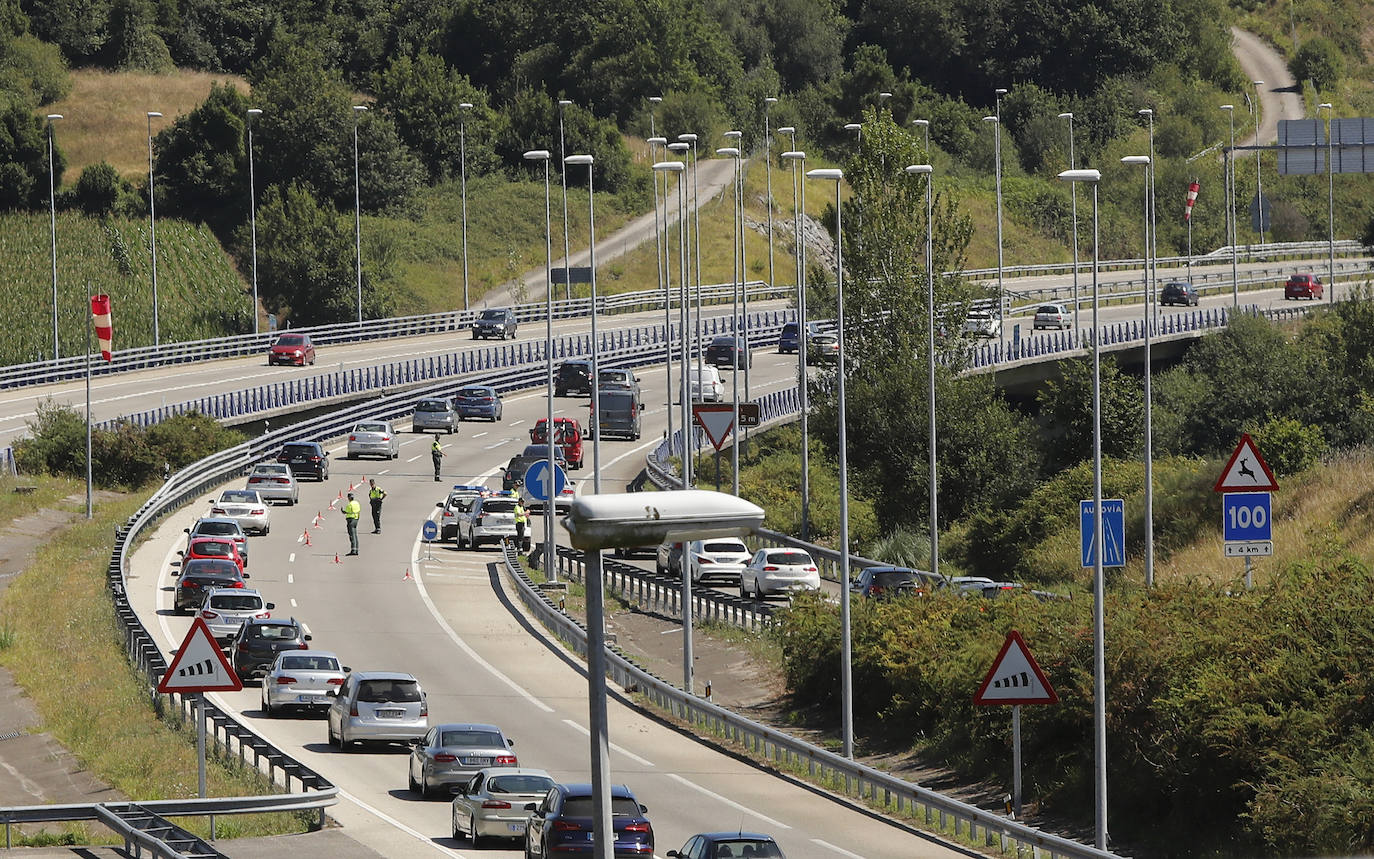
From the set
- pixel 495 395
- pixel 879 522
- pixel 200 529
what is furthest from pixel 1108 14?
pixel 200 529

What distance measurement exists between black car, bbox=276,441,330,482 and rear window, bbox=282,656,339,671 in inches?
1222

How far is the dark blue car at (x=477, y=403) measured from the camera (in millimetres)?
79188

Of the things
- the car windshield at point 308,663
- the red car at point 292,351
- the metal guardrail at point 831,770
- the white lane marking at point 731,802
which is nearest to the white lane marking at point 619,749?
the white lane marking at point 731,802

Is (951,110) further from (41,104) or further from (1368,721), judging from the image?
(1368,721)

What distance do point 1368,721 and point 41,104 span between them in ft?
371

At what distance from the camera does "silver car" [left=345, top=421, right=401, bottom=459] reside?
70188mm

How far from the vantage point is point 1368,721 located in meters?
26.7

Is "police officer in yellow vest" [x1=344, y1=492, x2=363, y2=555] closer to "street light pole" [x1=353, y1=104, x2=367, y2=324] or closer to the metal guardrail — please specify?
the metal guardrail

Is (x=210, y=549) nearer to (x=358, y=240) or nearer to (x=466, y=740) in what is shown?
(x=466, y=740)

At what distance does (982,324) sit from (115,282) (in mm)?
44215

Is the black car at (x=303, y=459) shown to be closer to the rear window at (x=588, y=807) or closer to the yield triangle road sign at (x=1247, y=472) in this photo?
the rear window at (x=588, y=807)

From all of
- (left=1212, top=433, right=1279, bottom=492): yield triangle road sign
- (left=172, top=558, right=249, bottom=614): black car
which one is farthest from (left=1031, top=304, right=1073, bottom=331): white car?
(left=1212, top=433, right=1279, bottom=492): yield triangle road sign

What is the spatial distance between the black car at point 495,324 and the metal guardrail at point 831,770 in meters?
52.9

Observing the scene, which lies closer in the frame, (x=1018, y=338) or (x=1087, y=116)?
(x=1018, y=338)
